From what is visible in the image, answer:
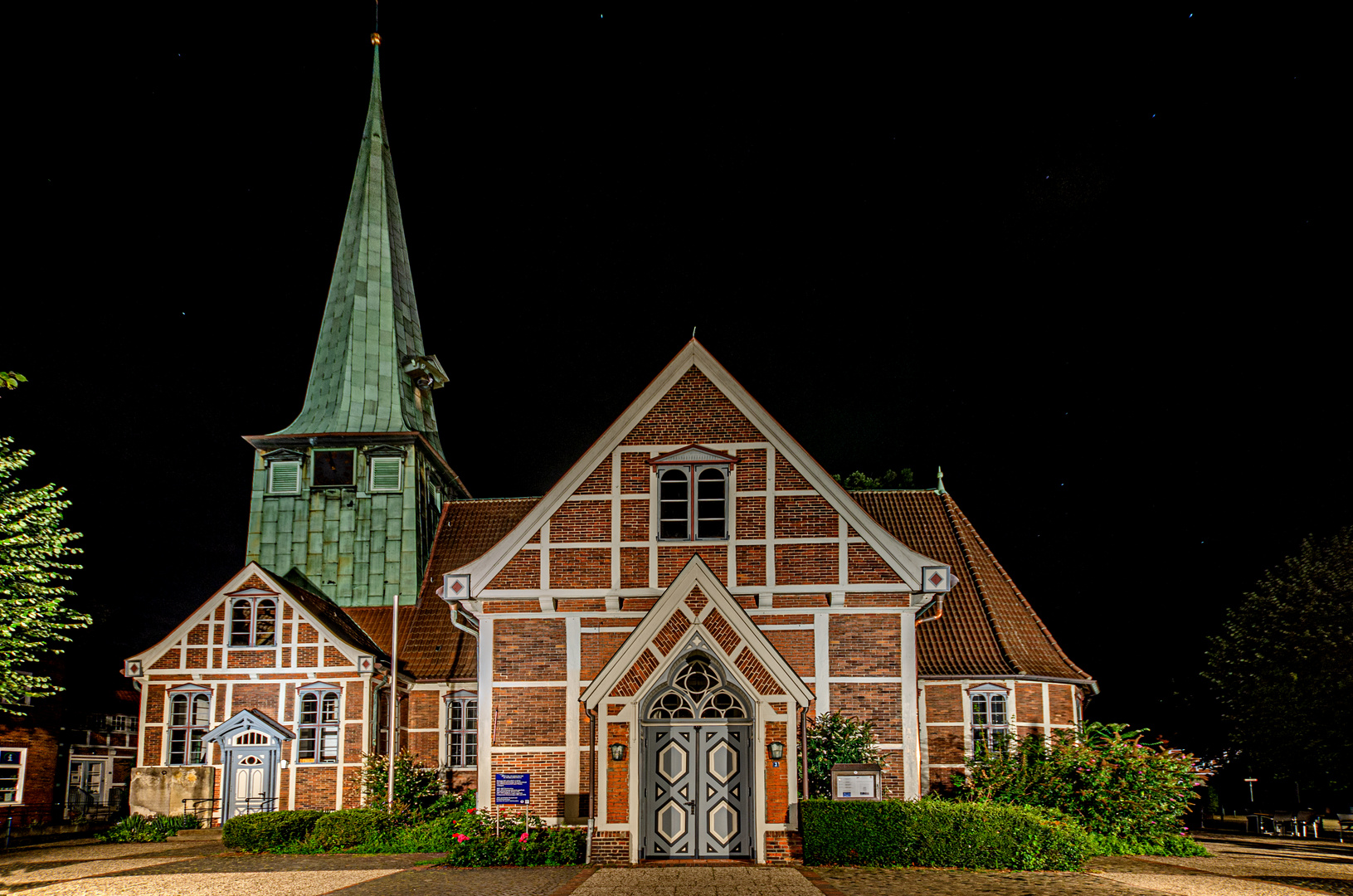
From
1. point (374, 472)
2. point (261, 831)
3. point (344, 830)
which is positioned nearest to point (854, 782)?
point (344, 830)

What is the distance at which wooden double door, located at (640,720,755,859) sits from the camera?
1922 centimetres

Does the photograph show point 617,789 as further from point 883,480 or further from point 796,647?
point 883,480

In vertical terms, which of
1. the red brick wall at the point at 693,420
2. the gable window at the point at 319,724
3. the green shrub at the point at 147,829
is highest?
the red brick wall at the point at 693,420

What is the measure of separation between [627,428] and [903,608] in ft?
21.6

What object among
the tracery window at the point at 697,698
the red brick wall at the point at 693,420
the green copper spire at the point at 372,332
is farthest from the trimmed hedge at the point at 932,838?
the green copper spire at the point at 372,332

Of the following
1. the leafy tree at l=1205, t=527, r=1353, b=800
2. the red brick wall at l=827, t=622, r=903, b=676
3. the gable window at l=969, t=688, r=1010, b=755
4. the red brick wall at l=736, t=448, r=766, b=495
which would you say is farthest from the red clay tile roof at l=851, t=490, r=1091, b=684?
the leafy tree at l=1205, t=527, r=1353, b=800

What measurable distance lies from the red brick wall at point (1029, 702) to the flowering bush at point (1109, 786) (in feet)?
13.1

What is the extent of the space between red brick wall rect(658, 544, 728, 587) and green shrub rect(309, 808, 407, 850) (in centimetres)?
788

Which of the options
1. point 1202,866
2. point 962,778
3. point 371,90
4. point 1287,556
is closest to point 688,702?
point 962,778

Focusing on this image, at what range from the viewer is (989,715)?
2578 centimetres

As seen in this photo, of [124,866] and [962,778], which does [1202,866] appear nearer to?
[962,778]

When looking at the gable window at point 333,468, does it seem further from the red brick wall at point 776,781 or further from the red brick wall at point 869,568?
the red brick wall at point 776,781

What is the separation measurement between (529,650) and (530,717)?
1.28m

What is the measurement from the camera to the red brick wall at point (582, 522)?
22.0m
